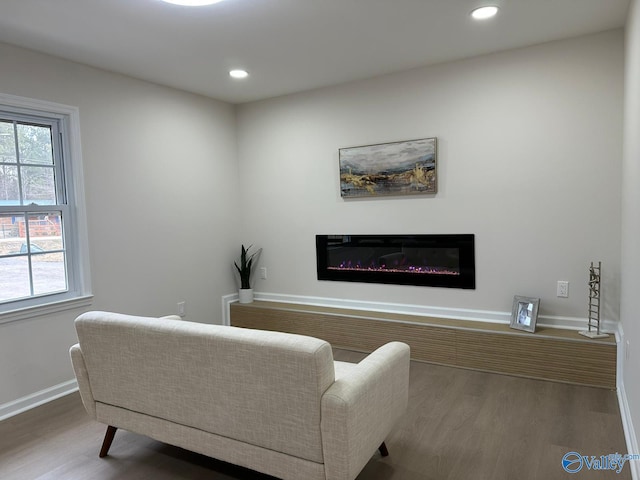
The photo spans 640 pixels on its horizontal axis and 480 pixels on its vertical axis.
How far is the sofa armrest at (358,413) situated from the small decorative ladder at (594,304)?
1.87m

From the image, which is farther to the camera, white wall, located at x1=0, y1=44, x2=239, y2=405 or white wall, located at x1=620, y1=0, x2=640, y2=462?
white wall, located at x1=0, y1=44, x2=239, y2=405

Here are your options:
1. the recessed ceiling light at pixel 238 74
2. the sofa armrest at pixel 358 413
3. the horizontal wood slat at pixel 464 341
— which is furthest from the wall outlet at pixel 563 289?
the recessed ceiling light at pixel 238 74

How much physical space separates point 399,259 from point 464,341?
3.01 feet

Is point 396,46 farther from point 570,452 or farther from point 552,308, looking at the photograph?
point 570,452

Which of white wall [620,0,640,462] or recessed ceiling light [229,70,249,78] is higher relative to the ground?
recessed ceiling light [229,70,249,78]

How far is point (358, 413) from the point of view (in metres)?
1.72

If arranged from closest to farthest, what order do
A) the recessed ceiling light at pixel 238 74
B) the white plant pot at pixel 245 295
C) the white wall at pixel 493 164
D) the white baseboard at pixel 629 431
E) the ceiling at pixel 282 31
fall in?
the white baseboard at pixel 629 431 < the ceiling at pixel 282 31 < the white wall at pixel 493 164 < the recessed ceiling light at pixel 238 74 < the white plant pot at pixel 245 295

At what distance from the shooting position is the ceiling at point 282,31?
2.52 meters

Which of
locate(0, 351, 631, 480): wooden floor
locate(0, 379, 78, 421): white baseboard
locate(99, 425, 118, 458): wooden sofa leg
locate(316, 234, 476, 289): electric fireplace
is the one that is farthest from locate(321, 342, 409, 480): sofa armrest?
locate(0, 379, 78, 421): white baseboard

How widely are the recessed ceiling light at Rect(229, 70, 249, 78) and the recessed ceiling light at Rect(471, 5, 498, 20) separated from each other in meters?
1.83

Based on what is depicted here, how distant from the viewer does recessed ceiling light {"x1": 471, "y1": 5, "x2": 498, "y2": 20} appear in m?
2.61

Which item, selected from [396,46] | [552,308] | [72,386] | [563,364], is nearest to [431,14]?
[396,46]

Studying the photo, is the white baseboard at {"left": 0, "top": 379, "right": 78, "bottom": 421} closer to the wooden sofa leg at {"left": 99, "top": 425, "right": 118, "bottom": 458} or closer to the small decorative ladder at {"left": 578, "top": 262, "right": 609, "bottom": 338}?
the wooden sofa leg at {"left": 99, "top": 425, "right": 118, "bottom": 458}

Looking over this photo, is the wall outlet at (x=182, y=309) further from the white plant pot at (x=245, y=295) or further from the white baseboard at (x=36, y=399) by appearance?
the white baseboard at (x=36, y=399)
